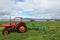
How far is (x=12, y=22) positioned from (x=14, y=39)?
215 inches

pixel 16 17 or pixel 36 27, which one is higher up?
pixel 16 17

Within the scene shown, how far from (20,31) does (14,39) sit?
4234 mm

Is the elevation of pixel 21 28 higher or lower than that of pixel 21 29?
higher

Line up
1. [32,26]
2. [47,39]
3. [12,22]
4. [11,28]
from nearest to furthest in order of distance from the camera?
[47,39] < [11,28] < [12,22] < [32,26]

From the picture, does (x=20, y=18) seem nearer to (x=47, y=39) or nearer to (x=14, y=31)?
(x=14, y=31)

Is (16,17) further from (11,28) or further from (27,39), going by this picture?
(27,39)

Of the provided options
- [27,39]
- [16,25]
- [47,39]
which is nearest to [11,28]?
[16,25]

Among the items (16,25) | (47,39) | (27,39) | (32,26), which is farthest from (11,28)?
(47,39)

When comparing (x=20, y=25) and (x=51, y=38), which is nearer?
(x=51, y=38)

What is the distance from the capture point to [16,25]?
18.0 metres

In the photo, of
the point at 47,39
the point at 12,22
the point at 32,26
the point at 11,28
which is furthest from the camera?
the point at 32,26

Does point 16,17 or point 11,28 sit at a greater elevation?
point 16,17

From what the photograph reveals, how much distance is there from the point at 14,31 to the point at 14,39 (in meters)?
4.62

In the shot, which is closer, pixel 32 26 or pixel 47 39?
pixel 47 39
